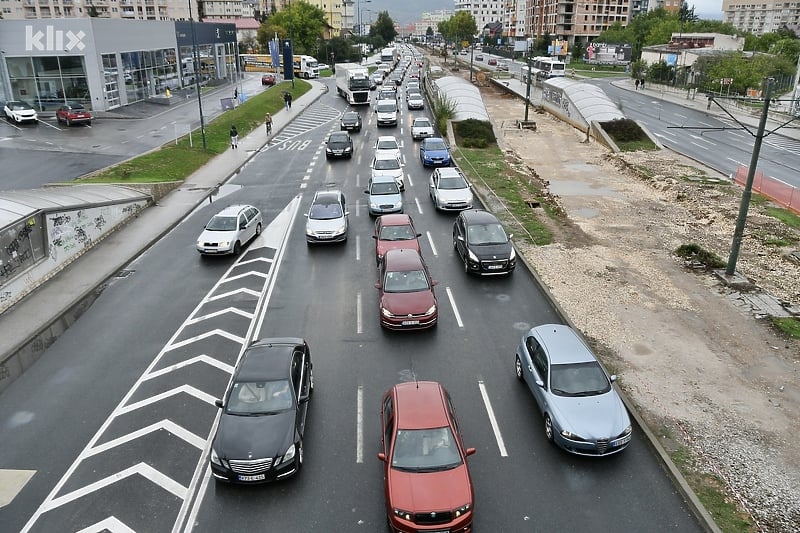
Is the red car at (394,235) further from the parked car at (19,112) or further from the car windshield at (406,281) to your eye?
the parked car at (19,112)

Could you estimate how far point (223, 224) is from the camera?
23.2 m

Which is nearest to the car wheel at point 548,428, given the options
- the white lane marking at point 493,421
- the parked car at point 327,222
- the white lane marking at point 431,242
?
the white lane marking at point 493,421

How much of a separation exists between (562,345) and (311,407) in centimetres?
590

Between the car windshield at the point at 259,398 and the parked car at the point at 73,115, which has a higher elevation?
the parked car at the point at 73,115

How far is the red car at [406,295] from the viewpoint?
16328mm

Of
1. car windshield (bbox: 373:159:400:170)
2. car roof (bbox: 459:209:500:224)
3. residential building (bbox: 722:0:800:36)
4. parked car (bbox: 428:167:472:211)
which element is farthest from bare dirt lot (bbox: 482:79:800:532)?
residential building (bbox: 722:0:800:36)

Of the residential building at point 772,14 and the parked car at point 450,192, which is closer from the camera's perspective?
the parked car at point 450,192

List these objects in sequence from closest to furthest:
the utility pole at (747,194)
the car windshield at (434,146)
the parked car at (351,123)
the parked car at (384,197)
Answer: the utility pole at (747,194) → the parked car at (384,197) → the car windshield at (434,146) → the parked car at (351,123)

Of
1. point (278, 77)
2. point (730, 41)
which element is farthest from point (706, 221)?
point (730, 41)

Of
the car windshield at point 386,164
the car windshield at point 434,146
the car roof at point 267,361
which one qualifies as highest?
the car windshield at point 434,146

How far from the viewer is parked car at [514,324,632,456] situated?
37.2 ft

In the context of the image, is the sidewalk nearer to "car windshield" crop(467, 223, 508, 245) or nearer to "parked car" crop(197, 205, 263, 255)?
"parked car" crop(197, 205, 263, 255)

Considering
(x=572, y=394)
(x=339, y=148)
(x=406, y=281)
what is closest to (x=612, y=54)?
(x=339, y=148)

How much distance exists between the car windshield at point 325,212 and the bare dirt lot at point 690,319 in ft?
25.8
